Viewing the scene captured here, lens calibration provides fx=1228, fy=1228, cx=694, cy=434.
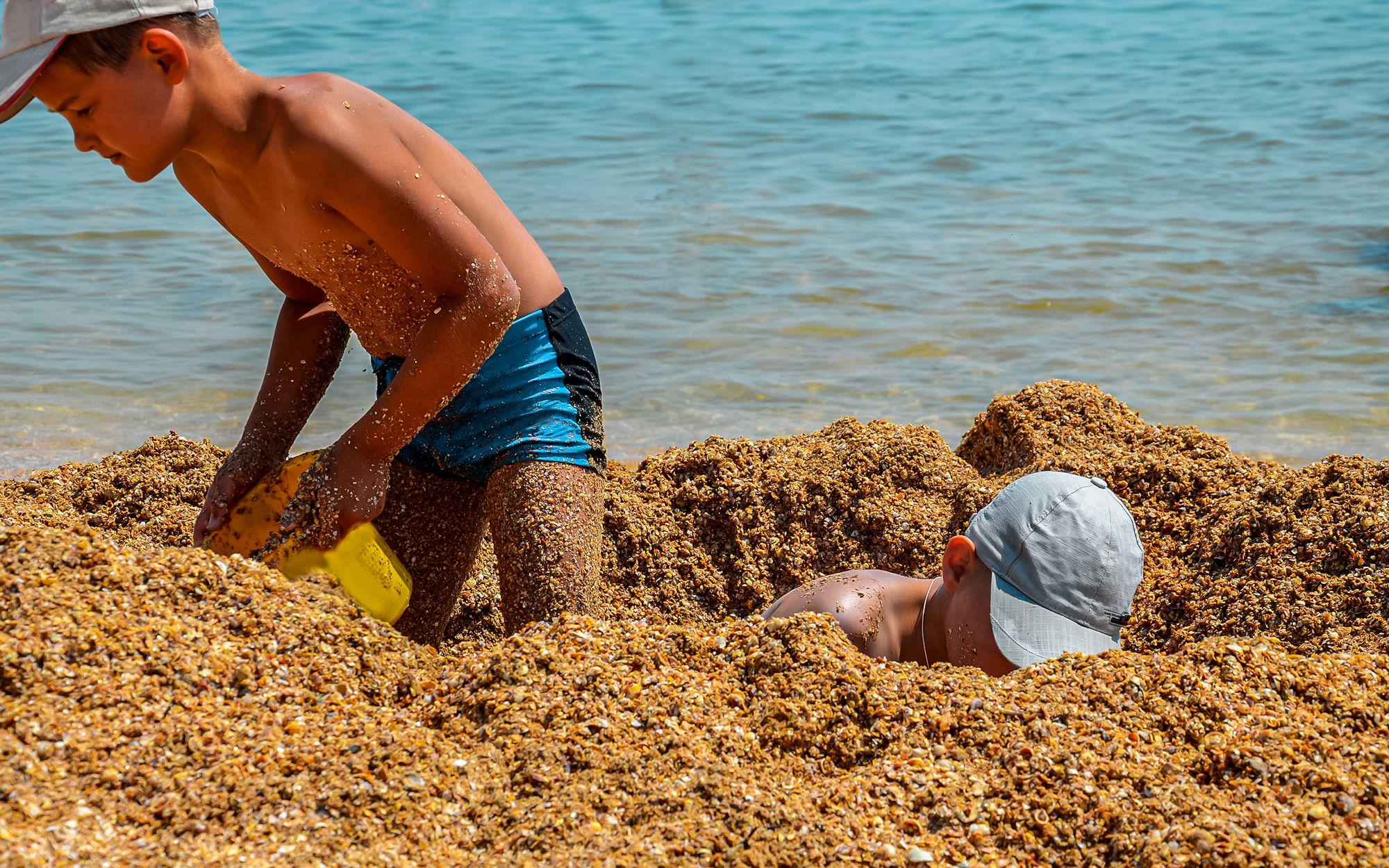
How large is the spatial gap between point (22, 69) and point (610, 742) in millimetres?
1415

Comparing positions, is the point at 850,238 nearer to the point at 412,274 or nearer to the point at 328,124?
the point at 412,274

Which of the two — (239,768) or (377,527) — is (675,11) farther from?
(239,768)

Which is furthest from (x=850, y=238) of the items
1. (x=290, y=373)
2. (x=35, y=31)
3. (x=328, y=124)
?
(x=35, y=31)

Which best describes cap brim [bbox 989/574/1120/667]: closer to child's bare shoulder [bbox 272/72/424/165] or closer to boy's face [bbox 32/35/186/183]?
child's bare shoulder [bbox 272/72/424/165]

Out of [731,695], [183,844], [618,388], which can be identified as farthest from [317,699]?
[618,388]

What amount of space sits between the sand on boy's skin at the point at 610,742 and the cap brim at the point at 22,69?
69cm

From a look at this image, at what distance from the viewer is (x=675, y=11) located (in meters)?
16.8

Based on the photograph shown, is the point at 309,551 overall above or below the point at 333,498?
below

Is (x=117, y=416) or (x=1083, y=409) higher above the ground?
(x=1083, y=409)

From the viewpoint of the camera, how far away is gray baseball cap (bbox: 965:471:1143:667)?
2.38 metres

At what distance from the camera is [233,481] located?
2.67 metres

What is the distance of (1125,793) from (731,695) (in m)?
0.61

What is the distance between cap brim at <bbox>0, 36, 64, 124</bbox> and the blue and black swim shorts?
895mm

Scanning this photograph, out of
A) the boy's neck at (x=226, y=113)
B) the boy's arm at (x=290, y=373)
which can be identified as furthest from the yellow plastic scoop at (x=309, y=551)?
the boy's neck at (x=226, y=113)
